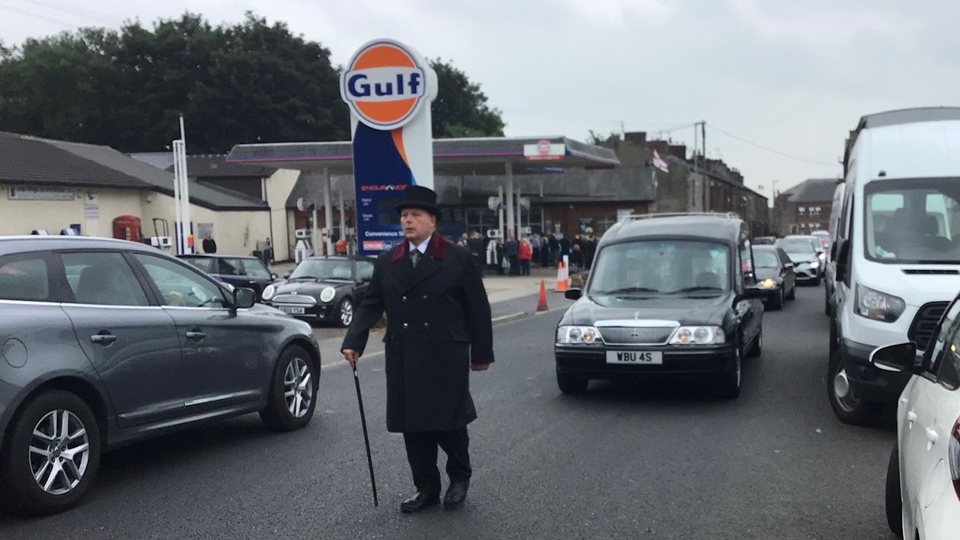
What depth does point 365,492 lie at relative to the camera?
245 inches

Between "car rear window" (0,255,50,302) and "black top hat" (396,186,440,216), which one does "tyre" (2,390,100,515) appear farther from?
"black top hat" (396,186,440,216)

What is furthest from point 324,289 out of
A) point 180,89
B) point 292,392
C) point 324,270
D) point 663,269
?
point 180,89

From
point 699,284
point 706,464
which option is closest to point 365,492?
point 706,464

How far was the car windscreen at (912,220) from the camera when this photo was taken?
8.51m

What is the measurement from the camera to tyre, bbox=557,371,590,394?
9.51 meters

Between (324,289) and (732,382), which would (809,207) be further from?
(732,382)

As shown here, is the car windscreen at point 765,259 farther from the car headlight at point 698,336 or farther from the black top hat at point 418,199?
the black top hat at point 418,199

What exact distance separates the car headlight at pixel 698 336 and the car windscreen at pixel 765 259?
1343cm

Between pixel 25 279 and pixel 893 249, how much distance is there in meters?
6.94

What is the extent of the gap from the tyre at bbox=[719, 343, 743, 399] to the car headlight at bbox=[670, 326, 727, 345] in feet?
1.26

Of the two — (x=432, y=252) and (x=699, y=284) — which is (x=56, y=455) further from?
(x=699, y=284)

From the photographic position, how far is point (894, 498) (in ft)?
16.3

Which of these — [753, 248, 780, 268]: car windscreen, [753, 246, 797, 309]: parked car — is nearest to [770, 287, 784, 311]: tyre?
[753, 246, 797, 309]: parked car

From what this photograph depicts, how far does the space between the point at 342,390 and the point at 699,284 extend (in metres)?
3.93
